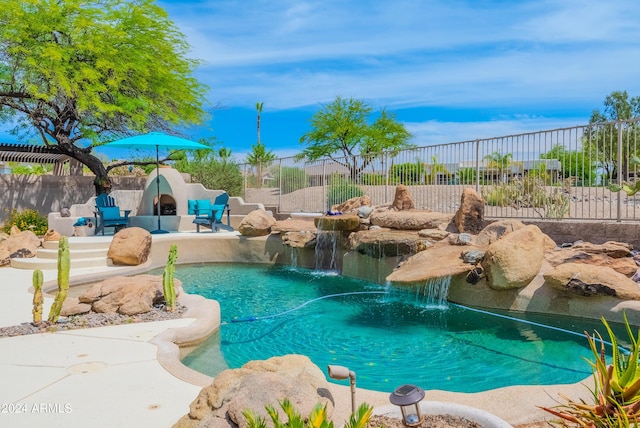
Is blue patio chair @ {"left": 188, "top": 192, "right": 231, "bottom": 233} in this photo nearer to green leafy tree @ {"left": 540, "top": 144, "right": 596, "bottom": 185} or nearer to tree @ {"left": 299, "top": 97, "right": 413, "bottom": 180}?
green leafy tree @ {"left": 540, "top": 144, "right": 596, "bottom": 185}

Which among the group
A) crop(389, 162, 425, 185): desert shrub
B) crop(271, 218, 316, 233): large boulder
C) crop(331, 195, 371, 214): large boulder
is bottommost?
crop(271, 218, 316, 233): large boulder

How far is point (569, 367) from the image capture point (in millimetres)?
4996

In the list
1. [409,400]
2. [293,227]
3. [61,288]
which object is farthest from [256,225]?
[409,400]

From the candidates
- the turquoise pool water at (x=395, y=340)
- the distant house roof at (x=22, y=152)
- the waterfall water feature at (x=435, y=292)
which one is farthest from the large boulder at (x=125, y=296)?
the distant house roof at (x=22, y=152)

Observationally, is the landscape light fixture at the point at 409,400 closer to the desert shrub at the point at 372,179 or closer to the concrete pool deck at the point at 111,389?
the concrete pool deck at the point at 111,389

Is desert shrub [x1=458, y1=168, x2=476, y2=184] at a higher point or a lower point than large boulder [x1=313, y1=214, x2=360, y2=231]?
higher

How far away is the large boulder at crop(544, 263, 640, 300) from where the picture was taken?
650 centimetres

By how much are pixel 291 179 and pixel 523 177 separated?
955 cm

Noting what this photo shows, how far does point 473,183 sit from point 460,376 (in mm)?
7636

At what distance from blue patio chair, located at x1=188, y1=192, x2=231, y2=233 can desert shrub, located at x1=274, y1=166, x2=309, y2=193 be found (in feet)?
8.64

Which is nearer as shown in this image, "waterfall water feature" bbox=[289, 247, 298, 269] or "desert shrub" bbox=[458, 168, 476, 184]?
"desert shrub" bbox=[458, 168, 476, 184]

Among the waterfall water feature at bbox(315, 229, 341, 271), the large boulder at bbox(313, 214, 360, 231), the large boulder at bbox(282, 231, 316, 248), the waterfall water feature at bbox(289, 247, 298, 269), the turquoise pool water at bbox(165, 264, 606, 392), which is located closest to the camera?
the turquoise pool water at bbox(165, 264, 606, 392)

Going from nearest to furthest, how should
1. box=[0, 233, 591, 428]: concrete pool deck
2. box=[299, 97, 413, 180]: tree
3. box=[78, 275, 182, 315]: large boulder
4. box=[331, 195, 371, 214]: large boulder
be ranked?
box=[0, 233, 591, 428]: concrete pool deck
box=[78, 275, 182, 315]: large boulder
box=[331, 195, 371, 214]: large boulder
box=[299, 97, 413, 180]: tree

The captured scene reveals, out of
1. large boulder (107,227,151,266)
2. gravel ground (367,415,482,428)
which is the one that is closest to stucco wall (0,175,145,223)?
large boulder (107,227,151,266)
